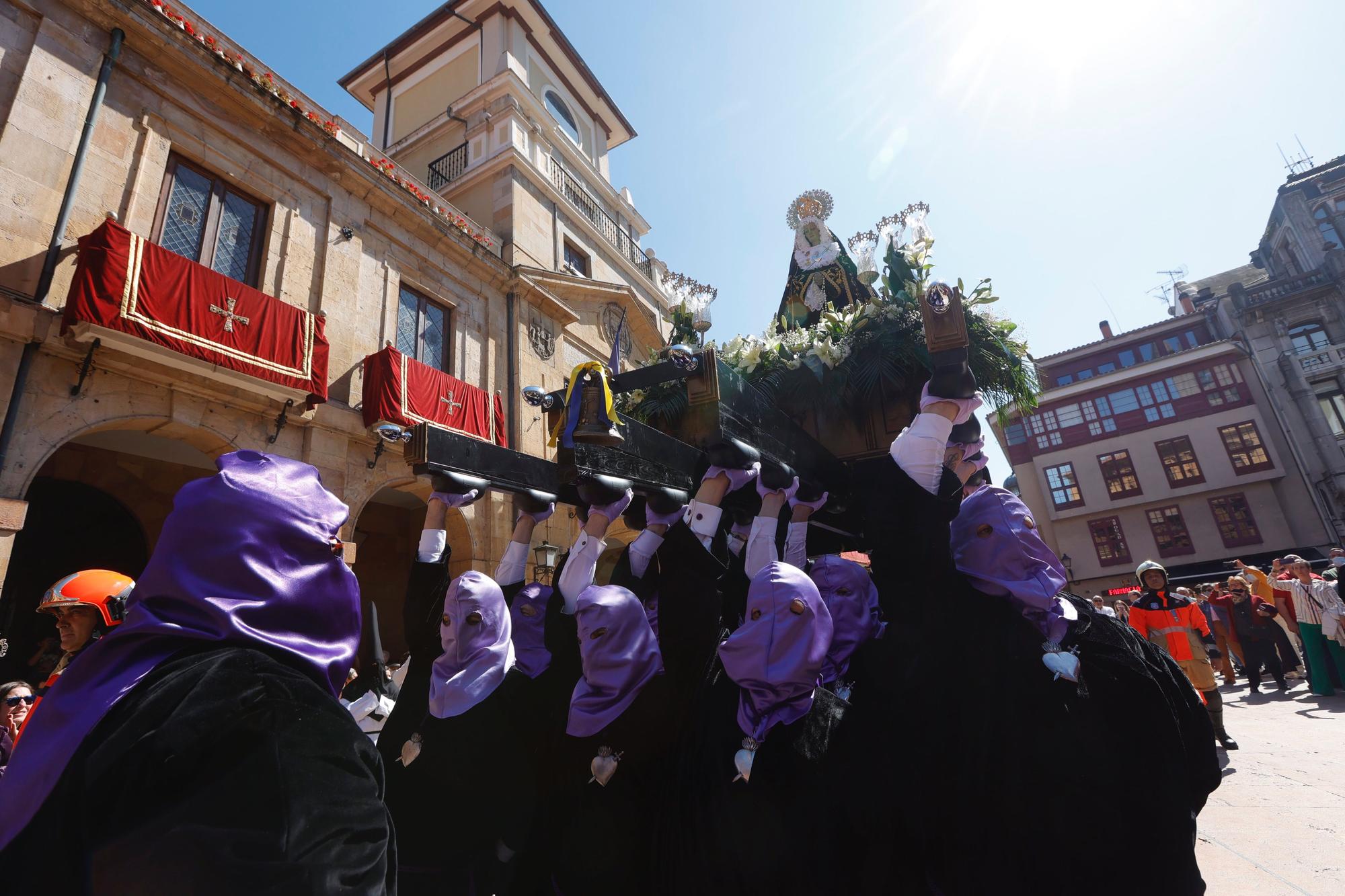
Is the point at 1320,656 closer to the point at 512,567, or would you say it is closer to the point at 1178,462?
the point at 512,567

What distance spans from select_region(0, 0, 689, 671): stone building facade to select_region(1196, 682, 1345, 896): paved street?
5705 mm

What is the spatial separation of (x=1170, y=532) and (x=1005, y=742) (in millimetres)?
33815

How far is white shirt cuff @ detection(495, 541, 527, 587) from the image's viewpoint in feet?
13.3

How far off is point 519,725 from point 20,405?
7.40m

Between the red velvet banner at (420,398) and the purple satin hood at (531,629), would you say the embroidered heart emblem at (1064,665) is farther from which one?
the red velvet banner at (420,398)

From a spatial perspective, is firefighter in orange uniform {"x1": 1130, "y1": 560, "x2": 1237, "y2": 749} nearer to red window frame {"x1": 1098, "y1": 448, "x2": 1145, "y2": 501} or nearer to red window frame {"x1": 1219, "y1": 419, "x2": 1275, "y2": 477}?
red window frame {"x1": 1098, "y1": 448, "x2": 1145, "y2": 501}

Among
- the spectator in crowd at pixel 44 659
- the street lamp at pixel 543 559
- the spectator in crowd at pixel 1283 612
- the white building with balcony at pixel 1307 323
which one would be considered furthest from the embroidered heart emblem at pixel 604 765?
the white building with balcony at pixel 1307 323

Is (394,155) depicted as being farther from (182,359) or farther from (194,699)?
(194,699)

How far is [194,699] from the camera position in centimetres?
108

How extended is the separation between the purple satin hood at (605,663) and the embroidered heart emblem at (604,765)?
113 mm

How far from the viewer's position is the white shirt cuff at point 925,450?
7.25 ft

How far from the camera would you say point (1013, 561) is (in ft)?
7.32

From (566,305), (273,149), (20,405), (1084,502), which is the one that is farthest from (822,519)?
(1084,502)

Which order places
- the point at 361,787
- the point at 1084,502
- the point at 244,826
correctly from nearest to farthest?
the point at 244,826 < the point at 361,787 < the point at 1084,502
